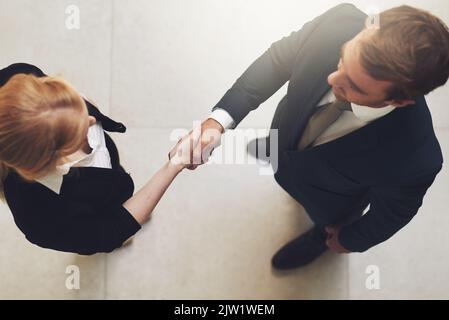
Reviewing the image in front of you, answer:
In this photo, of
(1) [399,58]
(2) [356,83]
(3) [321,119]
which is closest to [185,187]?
(3) [321,119]

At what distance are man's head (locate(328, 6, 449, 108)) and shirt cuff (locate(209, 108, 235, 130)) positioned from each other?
0.34 meters

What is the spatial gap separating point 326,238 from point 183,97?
65cm

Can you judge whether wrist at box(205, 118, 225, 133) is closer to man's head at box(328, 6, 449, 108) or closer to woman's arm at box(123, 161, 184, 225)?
woman's arm at box(123, 161, 184, 225)

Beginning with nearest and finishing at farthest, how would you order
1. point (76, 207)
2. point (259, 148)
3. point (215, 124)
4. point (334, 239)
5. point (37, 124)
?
1. point (37, 124)
2. point (76, 207)
3. point (215, 124)
4. point (334, 239)
5. point (259, 148)

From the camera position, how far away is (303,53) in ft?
3.33

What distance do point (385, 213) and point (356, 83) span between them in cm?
33

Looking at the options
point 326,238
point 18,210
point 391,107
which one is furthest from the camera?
point 326,238

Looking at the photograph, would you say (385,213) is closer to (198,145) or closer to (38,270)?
(198,145)

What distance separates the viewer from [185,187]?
1420 millimetres

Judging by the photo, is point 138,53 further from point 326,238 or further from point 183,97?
point 326,238

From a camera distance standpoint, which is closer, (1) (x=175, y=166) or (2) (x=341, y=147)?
(2) (x=341, y=147)

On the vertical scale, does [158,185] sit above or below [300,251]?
above

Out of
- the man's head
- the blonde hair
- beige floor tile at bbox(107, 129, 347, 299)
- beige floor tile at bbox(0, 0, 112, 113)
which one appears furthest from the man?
beige floor tile at bbox(0, 0, 112, 113)
